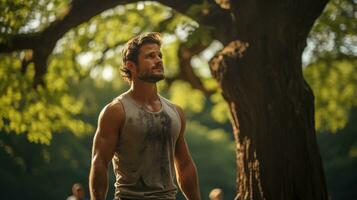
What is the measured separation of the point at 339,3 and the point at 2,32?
6840mm

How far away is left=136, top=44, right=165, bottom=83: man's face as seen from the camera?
5.29m

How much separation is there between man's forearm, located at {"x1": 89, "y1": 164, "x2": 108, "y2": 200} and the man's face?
774mm

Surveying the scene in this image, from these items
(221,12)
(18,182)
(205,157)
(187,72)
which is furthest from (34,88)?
(205,157)

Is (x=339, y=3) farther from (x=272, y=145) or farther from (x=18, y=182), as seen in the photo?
(x=18, y=182)

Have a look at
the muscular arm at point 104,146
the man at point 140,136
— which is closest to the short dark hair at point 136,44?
the man at point 140,136

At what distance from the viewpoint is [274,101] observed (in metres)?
8.25

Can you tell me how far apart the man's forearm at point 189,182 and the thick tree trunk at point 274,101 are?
278 cm

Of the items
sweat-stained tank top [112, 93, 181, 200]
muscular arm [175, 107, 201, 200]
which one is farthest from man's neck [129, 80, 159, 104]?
muscular arm [175, 107, 201, 200]

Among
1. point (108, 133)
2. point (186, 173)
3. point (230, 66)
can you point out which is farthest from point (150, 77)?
point (230, 66)

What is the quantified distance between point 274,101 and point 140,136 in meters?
3.46

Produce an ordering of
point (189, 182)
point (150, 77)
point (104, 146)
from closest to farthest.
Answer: point (104, 146) < point (150, 77) < point (189, 182)

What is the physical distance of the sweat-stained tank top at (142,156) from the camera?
16.7 ft

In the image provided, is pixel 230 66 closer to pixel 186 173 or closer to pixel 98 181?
pixel 186 173

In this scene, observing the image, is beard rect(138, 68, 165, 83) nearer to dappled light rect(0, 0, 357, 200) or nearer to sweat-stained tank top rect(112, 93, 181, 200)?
sweat-stained tank top rect(112, 93, 181, 200)
